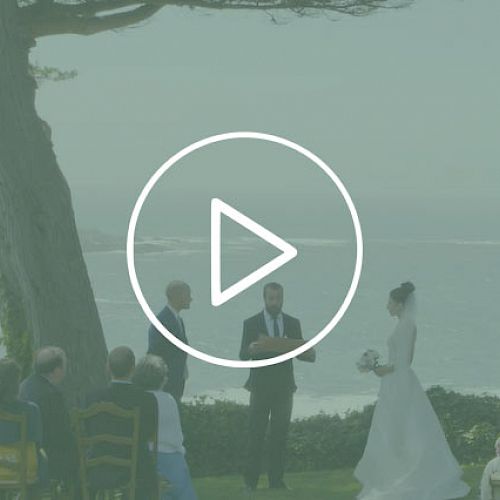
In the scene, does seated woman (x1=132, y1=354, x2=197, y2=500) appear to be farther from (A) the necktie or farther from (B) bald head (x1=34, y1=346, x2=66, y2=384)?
(A) the necktie

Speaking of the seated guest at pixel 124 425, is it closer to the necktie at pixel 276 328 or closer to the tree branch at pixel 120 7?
the necktie at pixel 276 328

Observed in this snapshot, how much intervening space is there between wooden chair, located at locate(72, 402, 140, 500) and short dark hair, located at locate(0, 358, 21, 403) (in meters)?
0.40

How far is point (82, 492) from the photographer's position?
26.3 feet

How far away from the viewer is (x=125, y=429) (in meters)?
7.73

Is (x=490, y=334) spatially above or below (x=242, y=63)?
below

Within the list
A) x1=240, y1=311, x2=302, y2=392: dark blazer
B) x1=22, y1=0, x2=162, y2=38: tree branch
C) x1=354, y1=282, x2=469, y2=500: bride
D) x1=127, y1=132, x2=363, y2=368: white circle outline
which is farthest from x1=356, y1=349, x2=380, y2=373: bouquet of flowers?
x1=22, y1=0, x2=162, y2=38: tree branch

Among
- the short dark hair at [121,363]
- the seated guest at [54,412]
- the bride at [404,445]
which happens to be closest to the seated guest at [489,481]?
the bride at [404,445]

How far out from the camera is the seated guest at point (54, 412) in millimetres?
7992

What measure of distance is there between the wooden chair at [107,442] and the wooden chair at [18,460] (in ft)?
Answer: 1.00

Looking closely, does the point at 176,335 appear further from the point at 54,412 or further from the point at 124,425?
the point at 124,425

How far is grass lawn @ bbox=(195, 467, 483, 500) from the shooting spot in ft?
34.2

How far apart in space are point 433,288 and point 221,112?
8213 millimetres

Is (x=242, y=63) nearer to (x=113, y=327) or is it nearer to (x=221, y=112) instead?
(x=221, y=112)

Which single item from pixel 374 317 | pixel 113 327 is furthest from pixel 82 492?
pixel 374 317
